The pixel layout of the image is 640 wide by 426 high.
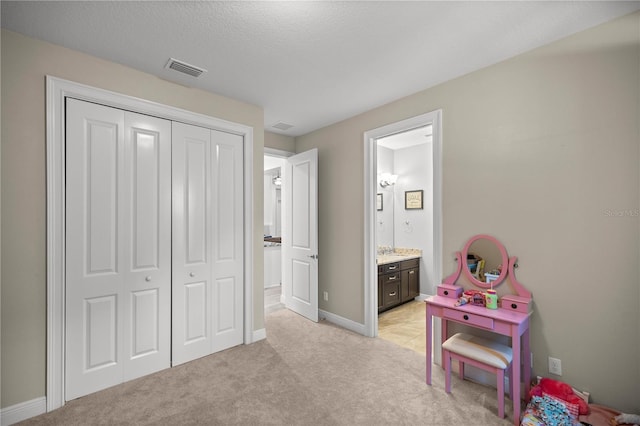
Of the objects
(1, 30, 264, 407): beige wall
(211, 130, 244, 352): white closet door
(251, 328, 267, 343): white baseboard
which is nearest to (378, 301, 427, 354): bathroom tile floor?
(251, 328, 267, 343): white baseboard

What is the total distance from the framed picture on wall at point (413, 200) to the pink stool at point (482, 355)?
282 cm

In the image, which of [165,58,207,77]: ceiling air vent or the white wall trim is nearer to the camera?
[165,58,207,77]: ceiling air vent

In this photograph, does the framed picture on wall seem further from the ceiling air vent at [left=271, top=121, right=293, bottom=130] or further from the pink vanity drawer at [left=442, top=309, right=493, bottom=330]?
the pink vanity drawer at [left=442, top=309, right=493, bottom=330]

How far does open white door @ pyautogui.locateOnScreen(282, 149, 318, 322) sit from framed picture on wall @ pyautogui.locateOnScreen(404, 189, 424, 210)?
2.04 metres

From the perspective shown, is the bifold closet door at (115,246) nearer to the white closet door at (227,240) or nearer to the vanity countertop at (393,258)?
the white closet door at (227,240)

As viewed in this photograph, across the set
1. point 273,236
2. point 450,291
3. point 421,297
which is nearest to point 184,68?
point 450,291

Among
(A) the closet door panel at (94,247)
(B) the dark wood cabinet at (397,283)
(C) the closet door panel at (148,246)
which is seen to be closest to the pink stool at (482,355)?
(B) the dark wood cabinet at (397,283)

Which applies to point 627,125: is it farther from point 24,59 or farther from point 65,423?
point 65,423

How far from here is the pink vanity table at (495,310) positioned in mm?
1951

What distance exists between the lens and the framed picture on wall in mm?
4918

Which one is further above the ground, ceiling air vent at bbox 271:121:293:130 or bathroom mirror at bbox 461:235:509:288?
ceiling air vent at bbox 271:121:293:130

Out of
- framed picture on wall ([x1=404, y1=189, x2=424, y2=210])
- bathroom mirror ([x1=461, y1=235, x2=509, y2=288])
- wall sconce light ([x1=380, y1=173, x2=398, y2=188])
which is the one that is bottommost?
bathroom mirror ([x1=461, y1=235, x2=509, y2=288])

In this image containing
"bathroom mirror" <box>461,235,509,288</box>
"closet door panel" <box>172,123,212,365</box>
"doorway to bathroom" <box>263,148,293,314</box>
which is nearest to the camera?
"bathroom mirror" <box>461,235,509,288</box>

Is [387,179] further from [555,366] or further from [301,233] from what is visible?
[555,366]
